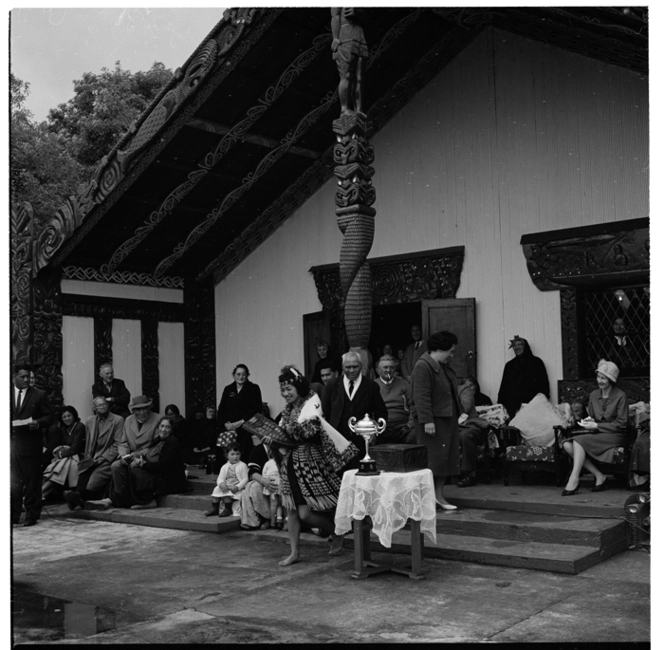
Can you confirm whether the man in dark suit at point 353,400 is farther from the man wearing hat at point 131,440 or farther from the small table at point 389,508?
the man wearing hat at point 131,440

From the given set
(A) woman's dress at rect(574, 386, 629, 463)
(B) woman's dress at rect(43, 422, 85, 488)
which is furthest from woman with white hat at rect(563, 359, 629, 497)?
(B) woman's dress at rect(43, 422, 85, 488)

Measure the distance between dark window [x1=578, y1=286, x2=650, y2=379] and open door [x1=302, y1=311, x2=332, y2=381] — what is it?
375 centimetres

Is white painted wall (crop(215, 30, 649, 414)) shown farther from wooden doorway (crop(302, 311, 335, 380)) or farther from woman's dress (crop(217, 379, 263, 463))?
woman's dress (crop(217, 379, 263, 463))

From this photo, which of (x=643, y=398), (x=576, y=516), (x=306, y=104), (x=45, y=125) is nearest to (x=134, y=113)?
(x=45, y=125)

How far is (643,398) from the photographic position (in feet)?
32.1

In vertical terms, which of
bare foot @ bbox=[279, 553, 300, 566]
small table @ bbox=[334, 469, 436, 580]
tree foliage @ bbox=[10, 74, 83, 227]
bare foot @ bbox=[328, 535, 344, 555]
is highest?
tree foliage @ bbox=[10, 74, 83, 227]

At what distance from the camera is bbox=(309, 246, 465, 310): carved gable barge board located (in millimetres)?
11461

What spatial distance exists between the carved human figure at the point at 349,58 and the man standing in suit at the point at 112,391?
622cm

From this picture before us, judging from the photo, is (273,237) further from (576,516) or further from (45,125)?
(45,125)

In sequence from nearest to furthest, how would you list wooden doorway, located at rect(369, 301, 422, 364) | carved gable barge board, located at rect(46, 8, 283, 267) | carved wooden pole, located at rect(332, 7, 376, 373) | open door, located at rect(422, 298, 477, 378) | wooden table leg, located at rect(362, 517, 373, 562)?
wooden table leg, located at rect(362, 517, 373, 562) < carved wooden pole, located at rect(332, 7, 376, 373) < carved gable barge board, located at rect(46, 8, 283, 267) < open door, located at rect(422, 298, 477, 378) < wooden doorway, located at rect(369, 301, 422, 364)

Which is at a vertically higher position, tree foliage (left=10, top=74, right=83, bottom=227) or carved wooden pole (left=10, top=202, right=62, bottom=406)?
tree foliage (left=10, top=74, right=83, bottom=227)

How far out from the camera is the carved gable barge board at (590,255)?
9.88 m

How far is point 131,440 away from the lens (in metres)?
10.3

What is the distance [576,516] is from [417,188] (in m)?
5.67
